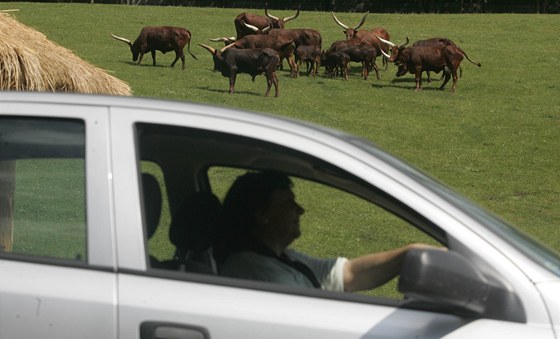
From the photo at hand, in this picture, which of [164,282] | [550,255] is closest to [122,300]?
[164,282]

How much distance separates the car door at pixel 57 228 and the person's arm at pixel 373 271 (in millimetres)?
911

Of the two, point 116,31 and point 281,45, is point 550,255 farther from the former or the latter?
point 116,31

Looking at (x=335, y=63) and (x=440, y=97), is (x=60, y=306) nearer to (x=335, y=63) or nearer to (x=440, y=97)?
(x=440, y=97)

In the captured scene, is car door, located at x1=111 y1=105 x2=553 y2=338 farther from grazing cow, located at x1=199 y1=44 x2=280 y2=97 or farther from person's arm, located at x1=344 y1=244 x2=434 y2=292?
grazing cow, located at x1=199 y1=44 x2=280 y2=97

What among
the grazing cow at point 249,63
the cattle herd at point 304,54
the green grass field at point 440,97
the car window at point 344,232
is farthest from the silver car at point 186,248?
the cattle herd at point 304,54

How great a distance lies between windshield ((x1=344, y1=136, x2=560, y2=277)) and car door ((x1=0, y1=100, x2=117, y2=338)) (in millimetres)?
917

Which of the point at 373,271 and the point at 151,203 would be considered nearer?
the point at 151,203

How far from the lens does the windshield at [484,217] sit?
381cm

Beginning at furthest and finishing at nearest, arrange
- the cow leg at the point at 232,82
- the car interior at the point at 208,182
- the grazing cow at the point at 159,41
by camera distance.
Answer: the grazing cow at the point at 159,41 < the cow leg at the point at 232,82 < the car interior at the point at 208,182

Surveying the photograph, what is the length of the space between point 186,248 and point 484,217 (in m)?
1.03

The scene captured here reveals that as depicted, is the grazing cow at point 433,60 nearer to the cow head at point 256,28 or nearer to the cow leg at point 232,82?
the cow leg at point 232,82

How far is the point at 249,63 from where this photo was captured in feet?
85.8

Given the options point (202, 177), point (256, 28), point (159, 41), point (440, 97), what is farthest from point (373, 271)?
point (256, 28)

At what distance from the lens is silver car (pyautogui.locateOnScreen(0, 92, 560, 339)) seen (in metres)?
3.56
